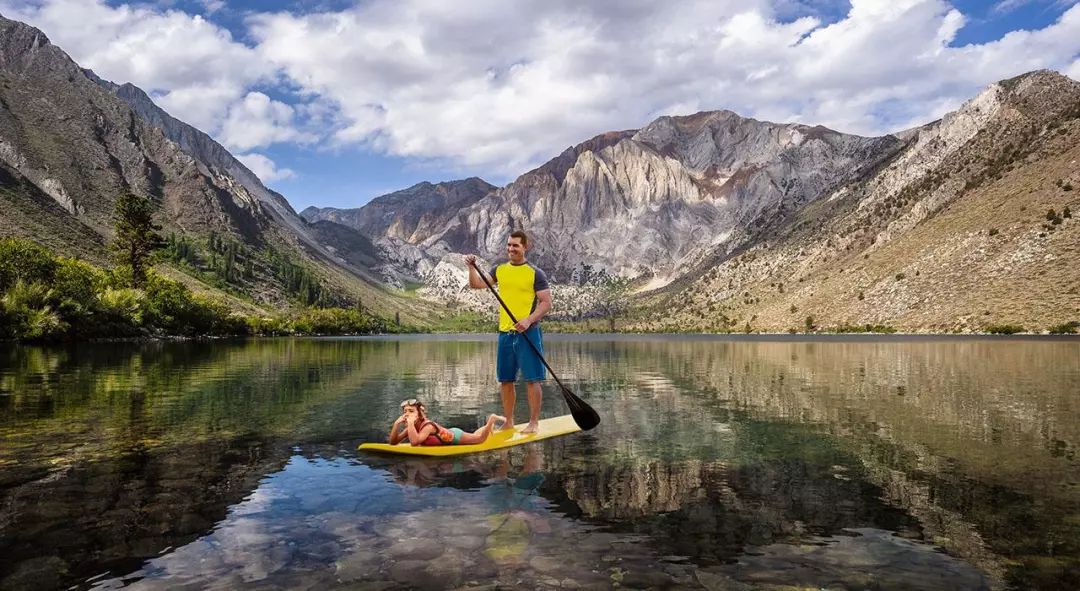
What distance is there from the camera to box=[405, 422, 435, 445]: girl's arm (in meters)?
15.2

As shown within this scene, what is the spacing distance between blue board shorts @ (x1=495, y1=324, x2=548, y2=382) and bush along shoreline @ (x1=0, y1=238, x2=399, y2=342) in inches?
3155

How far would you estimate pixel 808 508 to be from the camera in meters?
10.6

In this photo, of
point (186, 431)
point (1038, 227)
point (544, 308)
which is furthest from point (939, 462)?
point (1038, 227)

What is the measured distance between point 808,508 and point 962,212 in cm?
18830

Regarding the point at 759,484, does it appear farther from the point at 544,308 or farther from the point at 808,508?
the point at 544,308

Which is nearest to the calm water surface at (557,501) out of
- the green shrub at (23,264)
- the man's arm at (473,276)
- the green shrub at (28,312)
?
the man's arm at (473,276)

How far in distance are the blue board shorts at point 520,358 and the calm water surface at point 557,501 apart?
6.63 feet

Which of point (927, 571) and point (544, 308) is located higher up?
point (544, 308)

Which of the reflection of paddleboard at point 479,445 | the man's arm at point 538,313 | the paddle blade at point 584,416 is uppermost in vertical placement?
the man's arm at point 538,313

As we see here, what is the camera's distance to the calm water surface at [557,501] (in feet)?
25.1

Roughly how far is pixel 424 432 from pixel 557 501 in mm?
5312

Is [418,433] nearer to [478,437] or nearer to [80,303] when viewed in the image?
[478,437]

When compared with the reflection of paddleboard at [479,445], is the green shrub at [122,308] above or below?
above

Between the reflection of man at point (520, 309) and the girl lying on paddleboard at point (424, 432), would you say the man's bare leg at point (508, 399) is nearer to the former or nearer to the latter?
the reflection of man at point (520, 309)
